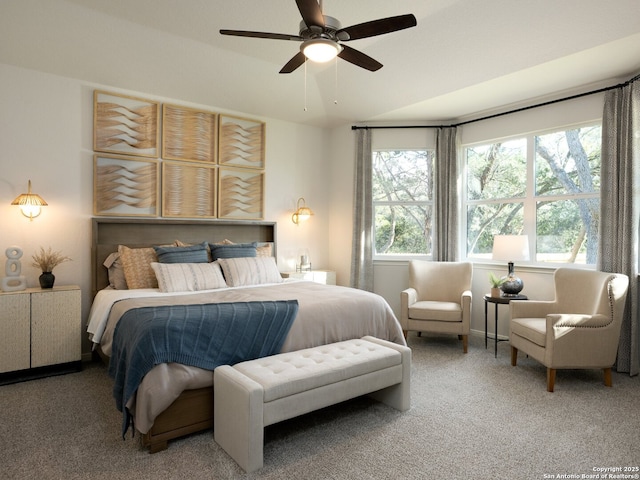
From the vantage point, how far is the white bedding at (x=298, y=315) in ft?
8.09

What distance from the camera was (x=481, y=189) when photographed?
5285 millimetres

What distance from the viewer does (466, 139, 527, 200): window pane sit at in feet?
16.1

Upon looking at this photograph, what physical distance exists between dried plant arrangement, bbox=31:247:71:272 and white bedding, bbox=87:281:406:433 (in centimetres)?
49

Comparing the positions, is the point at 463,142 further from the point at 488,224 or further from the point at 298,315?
the point at 298,315

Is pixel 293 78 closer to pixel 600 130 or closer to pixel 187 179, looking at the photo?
pixel 187 179

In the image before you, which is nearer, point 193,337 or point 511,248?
point 193,337

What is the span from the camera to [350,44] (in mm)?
4012

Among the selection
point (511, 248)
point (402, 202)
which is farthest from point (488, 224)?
point (402, 202)

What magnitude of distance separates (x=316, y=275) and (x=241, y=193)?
4.71ft

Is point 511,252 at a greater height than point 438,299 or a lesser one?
greater

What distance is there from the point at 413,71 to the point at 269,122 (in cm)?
201

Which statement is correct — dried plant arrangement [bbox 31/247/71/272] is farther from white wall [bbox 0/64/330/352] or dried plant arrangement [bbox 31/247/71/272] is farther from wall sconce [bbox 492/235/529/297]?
wall sconce [bbox 492/235/529/297]

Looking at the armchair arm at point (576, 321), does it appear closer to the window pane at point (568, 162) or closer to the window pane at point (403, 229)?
the window pane at point (568, 162)

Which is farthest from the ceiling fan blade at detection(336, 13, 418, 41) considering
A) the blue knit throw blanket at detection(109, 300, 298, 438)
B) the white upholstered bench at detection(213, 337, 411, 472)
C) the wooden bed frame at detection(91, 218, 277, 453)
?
the wooden bed frame at detection(91, 218, 277, 453)
